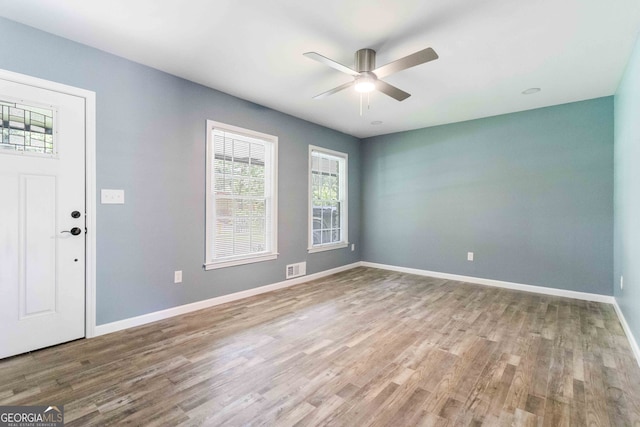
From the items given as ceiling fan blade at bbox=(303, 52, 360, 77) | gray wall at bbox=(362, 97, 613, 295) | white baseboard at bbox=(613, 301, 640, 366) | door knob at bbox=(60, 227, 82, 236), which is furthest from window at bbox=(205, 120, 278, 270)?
white baseboard at bbox=(613, 301, 640, 366)

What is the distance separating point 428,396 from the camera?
1.86 metres

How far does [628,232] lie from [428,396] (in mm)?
2535

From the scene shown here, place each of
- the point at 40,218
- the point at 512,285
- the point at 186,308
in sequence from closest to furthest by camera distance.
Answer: the point at 40,218 → the point at 186,308 → the point at 512,285

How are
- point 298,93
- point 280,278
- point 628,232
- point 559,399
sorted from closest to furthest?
point 559,399 → point 628,232 → point 298,93 → point 280,278

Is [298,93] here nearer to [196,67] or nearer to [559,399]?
[196,67]

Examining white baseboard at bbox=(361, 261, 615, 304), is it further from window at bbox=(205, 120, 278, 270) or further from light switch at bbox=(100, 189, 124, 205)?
light switch at bbox=(100, 189, 124, 205)

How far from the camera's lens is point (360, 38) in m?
2.48

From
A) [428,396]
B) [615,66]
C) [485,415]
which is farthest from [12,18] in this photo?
[615,66]

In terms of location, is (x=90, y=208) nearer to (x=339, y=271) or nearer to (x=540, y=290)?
(x=339, y=271)

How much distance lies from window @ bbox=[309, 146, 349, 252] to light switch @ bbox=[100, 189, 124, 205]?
106 inches

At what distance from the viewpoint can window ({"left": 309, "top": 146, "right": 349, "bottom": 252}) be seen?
5.01 m

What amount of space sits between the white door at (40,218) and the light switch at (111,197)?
0.55 feet

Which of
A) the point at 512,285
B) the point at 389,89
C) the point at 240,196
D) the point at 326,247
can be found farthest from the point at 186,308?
the point at 512,285

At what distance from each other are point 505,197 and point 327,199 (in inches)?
111
